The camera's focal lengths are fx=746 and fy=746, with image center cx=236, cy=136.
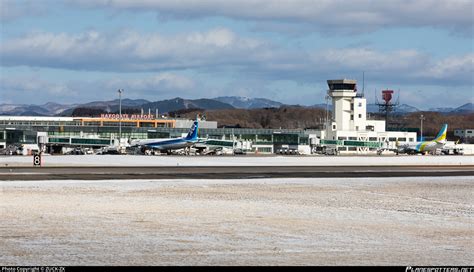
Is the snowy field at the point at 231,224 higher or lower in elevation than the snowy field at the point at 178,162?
higher

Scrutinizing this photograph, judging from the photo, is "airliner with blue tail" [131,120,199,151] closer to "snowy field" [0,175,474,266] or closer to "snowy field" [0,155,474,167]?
"snowy field" [0,155,474,167]

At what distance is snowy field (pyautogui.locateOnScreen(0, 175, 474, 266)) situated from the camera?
21.6 m

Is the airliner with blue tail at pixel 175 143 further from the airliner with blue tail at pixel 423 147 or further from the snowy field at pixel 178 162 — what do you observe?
the airliner with blue tail at pixel 423 147

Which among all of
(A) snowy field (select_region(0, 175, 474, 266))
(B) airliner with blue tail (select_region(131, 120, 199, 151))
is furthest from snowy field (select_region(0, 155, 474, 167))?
(A) snowy field (select_region(0, 175, 474, 266))

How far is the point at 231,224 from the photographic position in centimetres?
2923

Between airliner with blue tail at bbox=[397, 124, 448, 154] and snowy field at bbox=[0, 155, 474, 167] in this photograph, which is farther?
airliner with blue tail at bbox=[397, 124, 448, 154]

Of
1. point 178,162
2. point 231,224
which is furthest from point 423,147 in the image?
point 231,224

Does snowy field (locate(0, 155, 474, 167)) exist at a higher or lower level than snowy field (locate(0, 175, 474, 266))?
lower

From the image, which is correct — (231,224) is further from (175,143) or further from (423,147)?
(423,147)

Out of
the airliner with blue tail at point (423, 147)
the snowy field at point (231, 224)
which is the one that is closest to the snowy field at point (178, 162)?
the snowy field at point (231, 224)

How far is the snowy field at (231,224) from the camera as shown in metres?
21.6

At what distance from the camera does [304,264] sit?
2023 cm

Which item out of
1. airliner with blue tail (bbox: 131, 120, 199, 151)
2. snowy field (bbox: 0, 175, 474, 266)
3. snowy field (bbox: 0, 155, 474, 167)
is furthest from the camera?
airliner with blue tail (bbox: 131, 120, 199, 151)

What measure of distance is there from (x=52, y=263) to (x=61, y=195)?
854 inches
